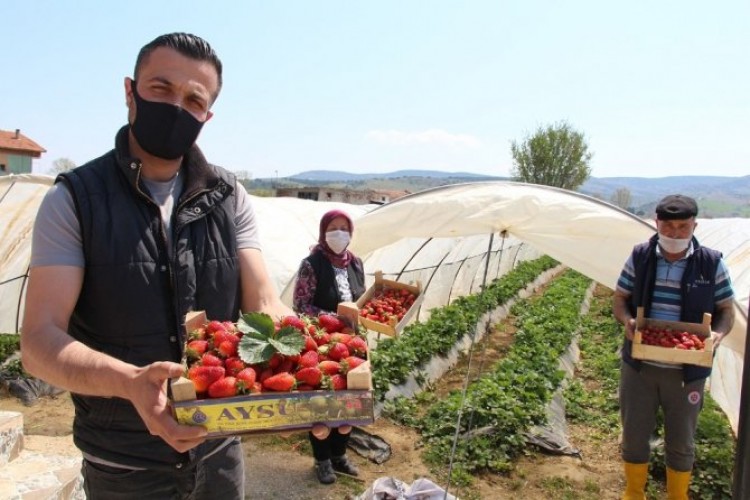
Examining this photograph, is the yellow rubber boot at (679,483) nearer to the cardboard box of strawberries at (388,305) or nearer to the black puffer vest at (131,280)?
the cardboard box of strawberries at (388,305)

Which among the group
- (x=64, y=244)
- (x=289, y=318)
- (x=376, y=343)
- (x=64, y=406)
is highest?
(x=64, y=244)

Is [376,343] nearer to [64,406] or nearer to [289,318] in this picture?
[64,406]

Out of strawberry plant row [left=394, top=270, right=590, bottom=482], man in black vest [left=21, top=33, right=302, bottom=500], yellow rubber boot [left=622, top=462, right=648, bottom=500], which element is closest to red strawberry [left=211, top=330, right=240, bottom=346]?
man in black vest [left=21, top=33, right=302, bottom=500]

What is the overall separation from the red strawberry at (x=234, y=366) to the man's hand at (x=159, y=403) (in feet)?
0.75

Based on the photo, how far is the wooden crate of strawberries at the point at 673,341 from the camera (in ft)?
12.9

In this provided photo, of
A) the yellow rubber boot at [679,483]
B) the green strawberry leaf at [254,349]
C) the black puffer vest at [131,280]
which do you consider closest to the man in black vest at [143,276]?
the black puffer vest at [131,280]

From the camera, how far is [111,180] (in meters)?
1.76

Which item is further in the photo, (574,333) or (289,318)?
(574,333)

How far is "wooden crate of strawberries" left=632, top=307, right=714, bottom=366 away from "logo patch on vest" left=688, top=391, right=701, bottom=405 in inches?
12.8

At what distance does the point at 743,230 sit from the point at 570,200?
8.27 metres

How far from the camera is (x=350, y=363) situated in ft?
5.89

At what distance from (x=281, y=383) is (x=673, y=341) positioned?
3542mm

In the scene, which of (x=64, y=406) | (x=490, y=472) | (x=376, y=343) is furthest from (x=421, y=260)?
(x=64, y=406)

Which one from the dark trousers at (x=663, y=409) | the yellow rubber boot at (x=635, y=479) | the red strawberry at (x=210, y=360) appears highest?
the red strawberry at (x=210, y=360)
